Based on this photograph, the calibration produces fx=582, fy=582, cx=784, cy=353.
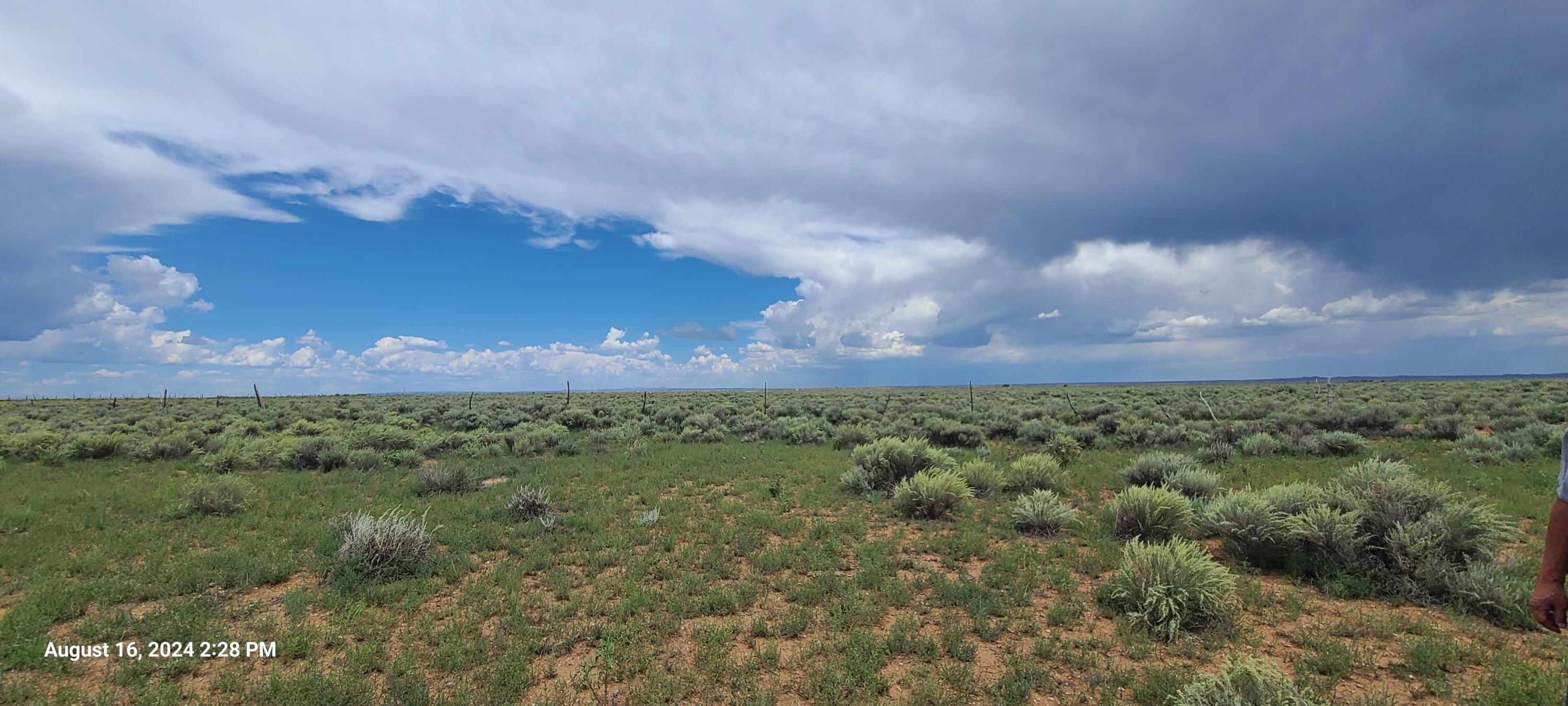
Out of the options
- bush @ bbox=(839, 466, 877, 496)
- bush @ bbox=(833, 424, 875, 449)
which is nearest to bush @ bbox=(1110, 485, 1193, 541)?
bush @ bbox=(839, 466, 877, 496)

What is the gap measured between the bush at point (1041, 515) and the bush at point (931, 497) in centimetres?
114

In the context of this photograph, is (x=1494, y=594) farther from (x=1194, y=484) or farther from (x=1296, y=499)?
(x=1194, y=484)

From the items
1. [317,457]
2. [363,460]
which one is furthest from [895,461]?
[317,457]

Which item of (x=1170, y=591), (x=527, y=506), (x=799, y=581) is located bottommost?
(x=799, y=581)

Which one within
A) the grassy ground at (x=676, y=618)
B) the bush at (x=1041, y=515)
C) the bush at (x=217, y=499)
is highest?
the bush at (x=217, y=499)

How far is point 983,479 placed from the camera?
39.2 ft

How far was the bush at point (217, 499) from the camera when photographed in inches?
415

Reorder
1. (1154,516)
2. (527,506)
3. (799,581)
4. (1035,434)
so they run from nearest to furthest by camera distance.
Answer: (799,581)
(1154,516)
(527,506)
(1035,434)

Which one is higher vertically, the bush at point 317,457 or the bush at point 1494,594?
the bush at point 317,457

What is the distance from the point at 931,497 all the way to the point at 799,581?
12.5 ft

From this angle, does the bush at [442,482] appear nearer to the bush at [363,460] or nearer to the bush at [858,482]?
the bush at [363,460]

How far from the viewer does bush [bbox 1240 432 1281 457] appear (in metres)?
15.1

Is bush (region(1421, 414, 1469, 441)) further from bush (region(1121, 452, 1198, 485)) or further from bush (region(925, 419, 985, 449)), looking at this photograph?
bush (region(925, 419, 985, 449))

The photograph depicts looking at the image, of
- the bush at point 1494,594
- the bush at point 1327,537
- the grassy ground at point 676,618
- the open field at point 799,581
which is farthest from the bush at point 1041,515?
the bush at point 1494,594
